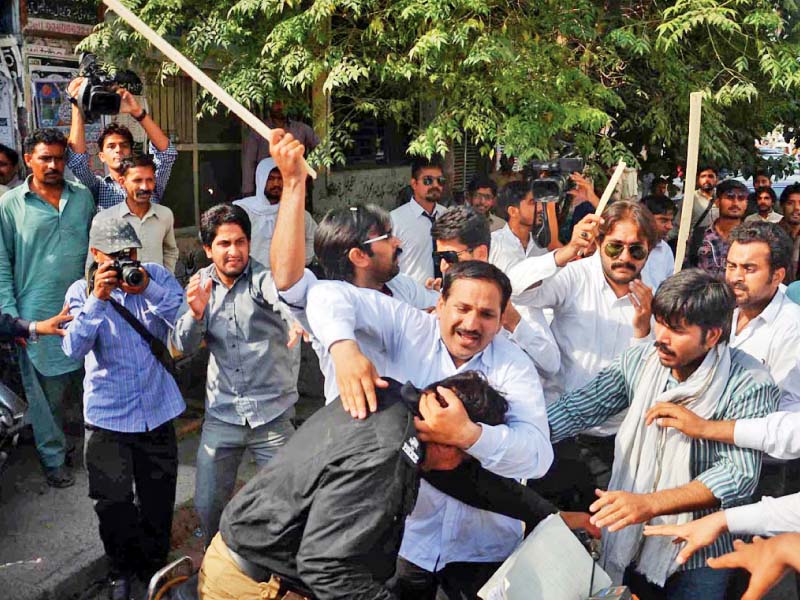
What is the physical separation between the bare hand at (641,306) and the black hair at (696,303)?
0.60 m

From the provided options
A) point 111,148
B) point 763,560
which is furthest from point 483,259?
point 111,148

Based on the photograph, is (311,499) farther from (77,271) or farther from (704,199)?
(704,199)

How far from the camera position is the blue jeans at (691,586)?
2.78 meters

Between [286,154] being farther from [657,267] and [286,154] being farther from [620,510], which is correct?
[657,267]

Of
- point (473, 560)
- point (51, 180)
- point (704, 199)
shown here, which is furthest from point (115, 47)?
point (704, 199)

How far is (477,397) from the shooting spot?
2.41 meters

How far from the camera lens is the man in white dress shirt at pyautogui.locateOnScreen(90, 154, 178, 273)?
187 inches

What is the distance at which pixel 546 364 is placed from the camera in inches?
141

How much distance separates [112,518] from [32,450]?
1.94 metres

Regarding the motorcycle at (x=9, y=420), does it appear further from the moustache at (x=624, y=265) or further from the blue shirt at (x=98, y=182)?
the moustache at (x=624, y=265)

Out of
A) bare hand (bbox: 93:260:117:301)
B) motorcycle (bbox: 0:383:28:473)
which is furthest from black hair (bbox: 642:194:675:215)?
motorcycle (bbox: 0:383:28:473)

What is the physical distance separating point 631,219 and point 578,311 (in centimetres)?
45

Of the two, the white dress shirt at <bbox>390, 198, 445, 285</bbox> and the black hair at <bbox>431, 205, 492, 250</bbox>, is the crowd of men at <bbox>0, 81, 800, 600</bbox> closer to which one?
the black hair at <bbox>431, 205, 492, 250</bbox>

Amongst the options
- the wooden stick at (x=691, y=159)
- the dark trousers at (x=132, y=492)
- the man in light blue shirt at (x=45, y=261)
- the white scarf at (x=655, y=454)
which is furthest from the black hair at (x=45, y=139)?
the white scarf at (x=655, y=454)
